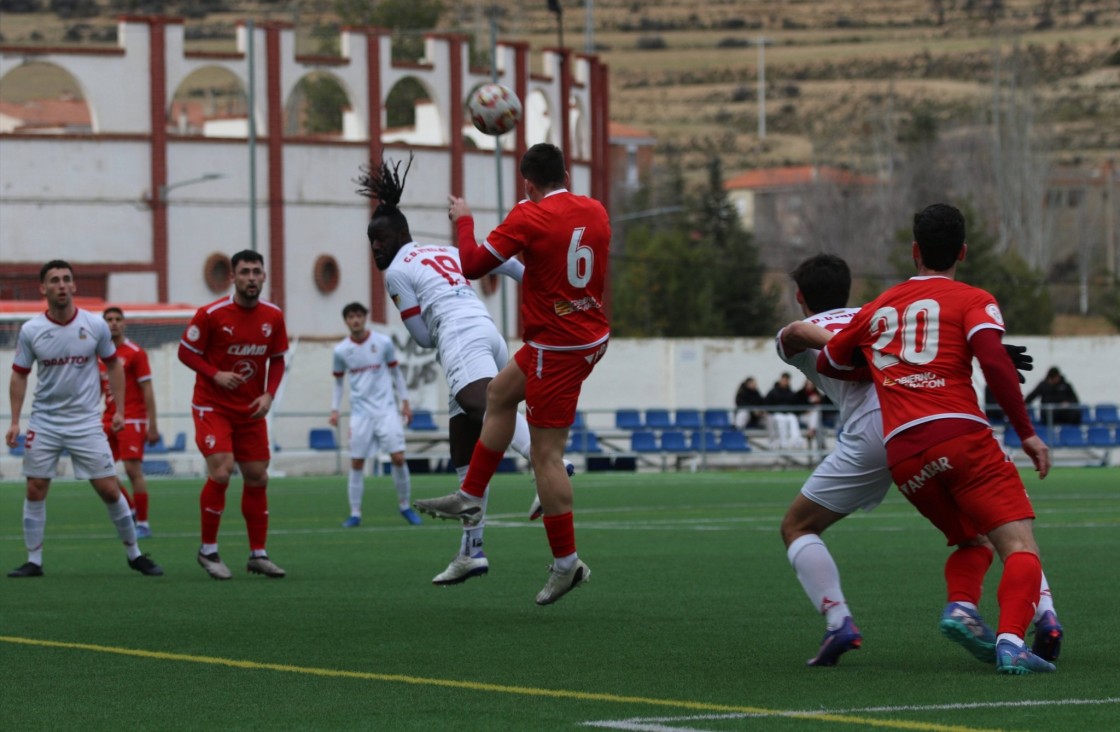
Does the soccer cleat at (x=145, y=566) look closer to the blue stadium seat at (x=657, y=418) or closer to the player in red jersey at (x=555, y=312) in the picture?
the player in red jersey at (x=555, y=312)

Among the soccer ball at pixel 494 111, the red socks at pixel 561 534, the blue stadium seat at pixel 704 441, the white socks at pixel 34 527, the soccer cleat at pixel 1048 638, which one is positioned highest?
the soccer ball at pixel 494 111

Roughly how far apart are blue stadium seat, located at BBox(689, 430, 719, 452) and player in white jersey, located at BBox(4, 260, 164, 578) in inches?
869

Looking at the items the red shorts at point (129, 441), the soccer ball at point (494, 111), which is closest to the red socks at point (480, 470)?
the soccer ball at point (494, 111)

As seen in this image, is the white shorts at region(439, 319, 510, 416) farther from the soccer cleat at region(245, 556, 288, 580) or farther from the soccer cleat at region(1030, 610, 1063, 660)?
the soccer cleat at region(1030, 610, 1063, 660)

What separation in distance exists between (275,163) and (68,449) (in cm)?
4163

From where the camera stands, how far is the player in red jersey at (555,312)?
33.6 feet

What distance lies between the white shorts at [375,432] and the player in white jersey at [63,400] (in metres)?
7.67

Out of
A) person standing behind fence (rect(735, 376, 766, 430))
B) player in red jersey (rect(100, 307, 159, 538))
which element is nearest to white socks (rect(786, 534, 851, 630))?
player in red jersey (rect(100, 307, 159, 538))

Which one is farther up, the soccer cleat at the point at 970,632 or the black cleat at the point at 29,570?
the soccer cleat at the point at 970,632

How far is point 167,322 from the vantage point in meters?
42.6

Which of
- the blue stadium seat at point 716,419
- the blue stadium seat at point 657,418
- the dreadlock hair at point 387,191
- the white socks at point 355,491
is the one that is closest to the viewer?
the dreadlock hair at point 387,191

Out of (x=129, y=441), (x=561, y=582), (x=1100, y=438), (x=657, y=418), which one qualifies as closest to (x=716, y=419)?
(x=657, y=418)

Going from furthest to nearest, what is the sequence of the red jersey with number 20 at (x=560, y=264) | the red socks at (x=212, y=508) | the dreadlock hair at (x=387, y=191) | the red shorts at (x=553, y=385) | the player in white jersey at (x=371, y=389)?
the player in white jersey at (x=371, y=389), the red socks at (x=212, y=508), the dreadlock hair at (x=387, y=191), the red shorts at (x=553, y=385), the red jersey with number 20 at (x=560, y=264)

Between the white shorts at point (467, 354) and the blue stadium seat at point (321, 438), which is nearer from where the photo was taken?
the white shorts at point (467, 354)
